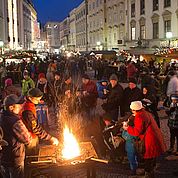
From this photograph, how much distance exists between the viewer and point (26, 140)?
5.54 meters

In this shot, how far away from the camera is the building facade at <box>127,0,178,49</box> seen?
4012cm

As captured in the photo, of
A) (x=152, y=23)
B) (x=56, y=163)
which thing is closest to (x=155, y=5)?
(x=152, y=23)

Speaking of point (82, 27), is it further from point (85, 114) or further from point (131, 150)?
point (131, 150)

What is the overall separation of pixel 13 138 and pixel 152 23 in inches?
1634

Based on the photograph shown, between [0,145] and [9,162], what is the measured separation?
0.42m

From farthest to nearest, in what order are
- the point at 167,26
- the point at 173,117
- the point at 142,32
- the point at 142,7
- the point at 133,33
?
the point at 133,33 → the point at 142,7 → the point at 142,32 → the point at 167,26 → the point at 173,117

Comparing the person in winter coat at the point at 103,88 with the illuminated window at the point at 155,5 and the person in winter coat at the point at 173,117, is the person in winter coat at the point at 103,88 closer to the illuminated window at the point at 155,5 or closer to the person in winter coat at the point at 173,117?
the person in winter coat at the point at 173,117

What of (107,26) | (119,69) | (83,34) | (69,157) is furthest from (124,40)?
(69,157)

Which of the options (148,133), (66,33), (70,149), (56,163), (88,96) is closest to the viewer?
(56,163)

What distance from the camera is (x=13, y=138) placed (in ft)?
18.2

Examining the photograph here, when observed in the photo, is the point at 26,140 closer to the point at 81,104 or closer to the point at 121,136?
the point at 121,136

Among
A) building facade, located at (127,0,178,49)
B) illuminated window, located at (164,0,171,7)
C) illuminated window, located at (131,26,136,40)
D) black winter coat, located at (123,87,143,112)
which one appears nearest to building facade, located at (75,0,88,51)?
illuminated window, located at (131,26,136,40)

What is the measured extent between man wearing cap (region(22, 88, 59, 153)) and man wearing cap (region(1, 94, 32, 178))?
0.83 m

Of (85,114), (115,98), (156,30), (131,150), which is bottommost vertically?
(131,150)
